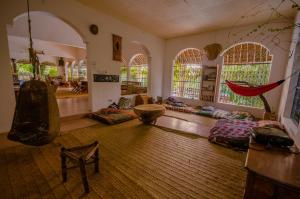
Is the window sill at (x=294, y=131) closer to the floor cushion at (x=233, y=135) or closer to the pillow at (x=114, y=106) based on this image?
the floor cushion at (x=233, y=135)

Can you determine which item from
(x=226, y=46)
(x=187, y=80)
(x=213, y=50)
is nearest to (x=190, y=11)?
(x=213, y=50)

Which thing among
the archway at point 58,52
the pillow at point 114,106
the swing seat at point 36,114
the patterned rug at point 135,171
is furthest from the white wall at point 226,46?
the swing seat at point 36,114

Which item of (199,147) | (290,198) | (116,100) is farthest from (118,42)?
(290,198)

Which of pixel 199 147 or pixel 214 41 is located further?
pixel 214 41

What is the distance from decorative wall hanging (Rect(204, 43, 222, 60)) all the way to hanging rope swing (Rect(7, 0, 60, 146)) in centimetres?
537

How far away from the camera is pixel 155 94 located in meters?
6.76

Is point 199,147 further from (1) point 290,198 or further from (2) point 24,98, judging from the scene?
(2) point 24,98

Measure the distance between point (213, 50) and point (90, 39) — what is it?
4.42 meters

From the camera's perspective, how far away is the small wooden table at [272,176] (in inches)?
38.2

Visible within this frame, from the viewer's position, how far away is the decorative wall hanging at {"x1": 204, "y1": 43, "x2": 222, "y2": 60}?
523 centimetres

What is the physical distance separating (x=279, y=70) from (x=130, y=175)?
526 cm

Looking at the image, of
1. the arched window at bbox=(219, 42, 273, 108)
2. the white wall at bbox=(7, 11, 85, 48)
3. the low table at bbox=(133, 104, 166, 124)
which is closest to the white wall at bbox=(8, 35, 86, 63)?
the white wall at bbox=(7, 11, 85, 48)

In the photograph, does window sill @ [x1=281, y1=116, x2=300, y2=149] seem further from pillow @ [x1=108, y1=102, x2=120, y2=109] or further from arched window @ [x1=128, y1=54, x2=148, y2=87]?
arched window @ [x1=128, y1=54, x2=148, y2=87]

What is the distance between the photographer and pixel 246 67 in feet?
16.2
